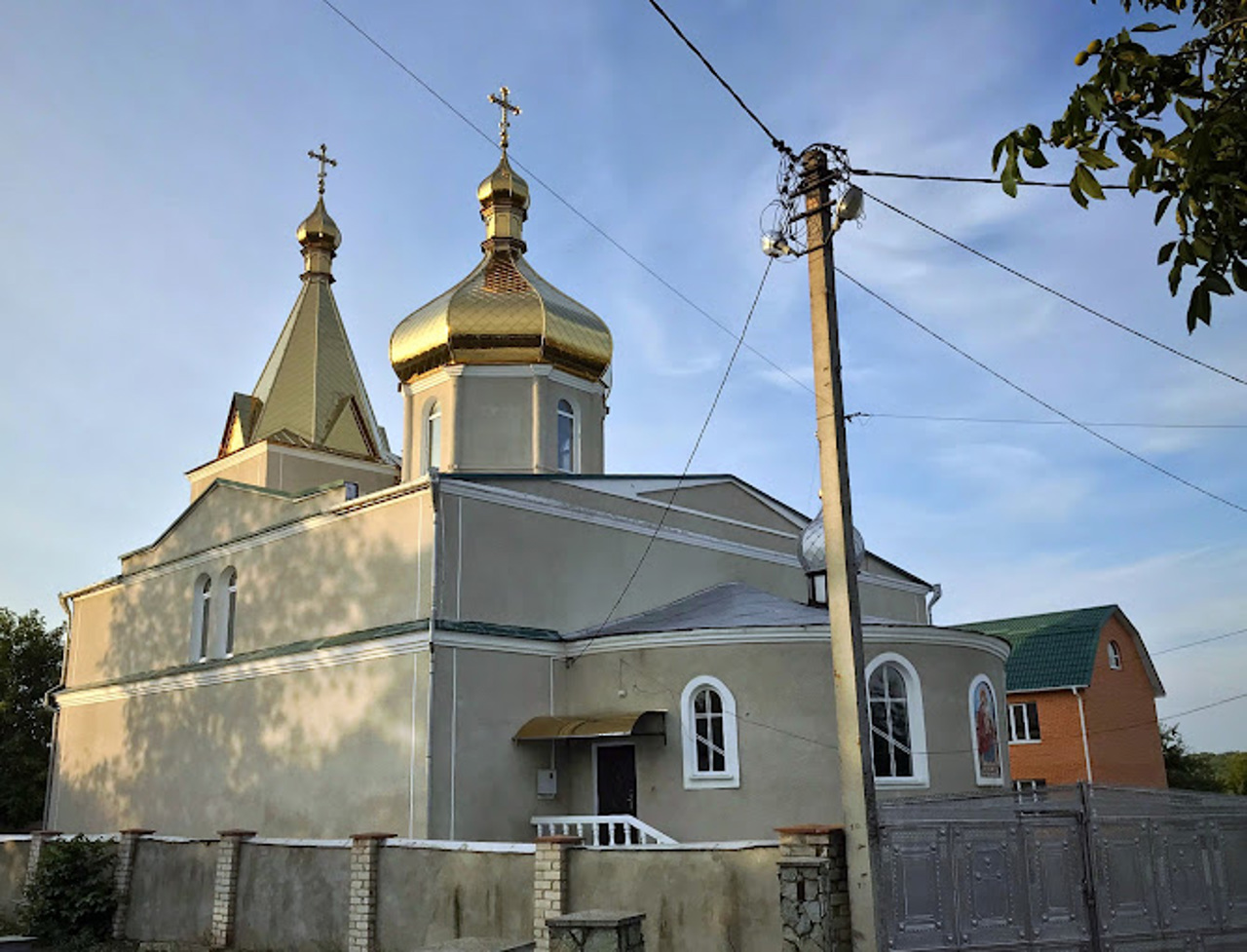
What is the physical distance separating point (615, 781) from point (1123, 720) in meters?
16.9

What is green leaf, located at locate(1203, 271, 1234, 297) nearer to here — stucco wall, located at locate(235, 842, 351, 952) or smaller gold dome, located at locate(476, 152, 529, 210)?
stucco wall, located at locate(235, 842, 351, 952)

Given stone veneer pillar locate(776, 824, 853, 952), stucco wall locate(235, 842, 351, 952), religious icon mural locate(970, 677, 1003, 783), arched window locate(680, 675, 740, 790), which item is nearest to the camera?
stone veneer pillar locate(776, 824, 853, 952)

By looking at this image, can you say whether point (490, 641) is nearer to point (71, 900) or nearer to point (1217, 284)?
point (71, 900)

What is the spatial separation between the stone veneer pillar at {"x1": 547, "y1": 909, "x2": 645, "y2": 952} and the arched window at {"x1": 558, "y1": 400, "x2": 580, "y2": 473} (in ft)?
40.5

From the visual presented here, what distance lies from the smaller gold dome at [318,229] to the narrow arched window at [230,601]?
28.9 ft

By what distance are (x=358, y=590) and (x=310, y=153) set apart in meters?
13.4

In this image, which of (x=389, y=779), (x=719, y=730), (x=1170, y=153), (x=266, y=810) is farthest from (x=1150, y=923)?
(x=266, y=810)

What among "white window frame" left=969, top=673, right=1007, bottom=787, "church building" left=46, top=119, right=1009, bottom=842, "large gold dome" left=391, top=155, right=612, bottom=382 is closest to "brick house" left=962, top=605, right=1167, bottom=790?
"church building" left=46, top=119, right=1009, bottom=842

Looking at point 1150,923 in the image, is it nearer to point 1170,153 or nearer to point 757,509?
point 1170,153

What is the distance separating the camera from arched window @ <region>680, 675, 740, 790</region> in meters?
13.5

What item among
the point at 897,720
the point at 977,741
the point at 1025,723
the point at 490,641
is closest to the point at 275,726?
the point at 490,641

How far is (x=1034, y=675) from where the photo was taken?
1055 inches

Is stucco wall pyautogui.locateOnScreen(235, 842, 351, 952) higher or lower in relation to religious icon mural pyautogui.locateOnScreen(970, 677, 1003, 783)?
lower

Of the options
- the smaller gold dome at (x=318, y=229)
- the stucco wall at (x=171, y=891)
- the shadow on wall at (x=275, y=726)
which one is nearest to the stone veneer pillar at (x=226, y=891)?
the stucco wall at (x=171, y=891)
